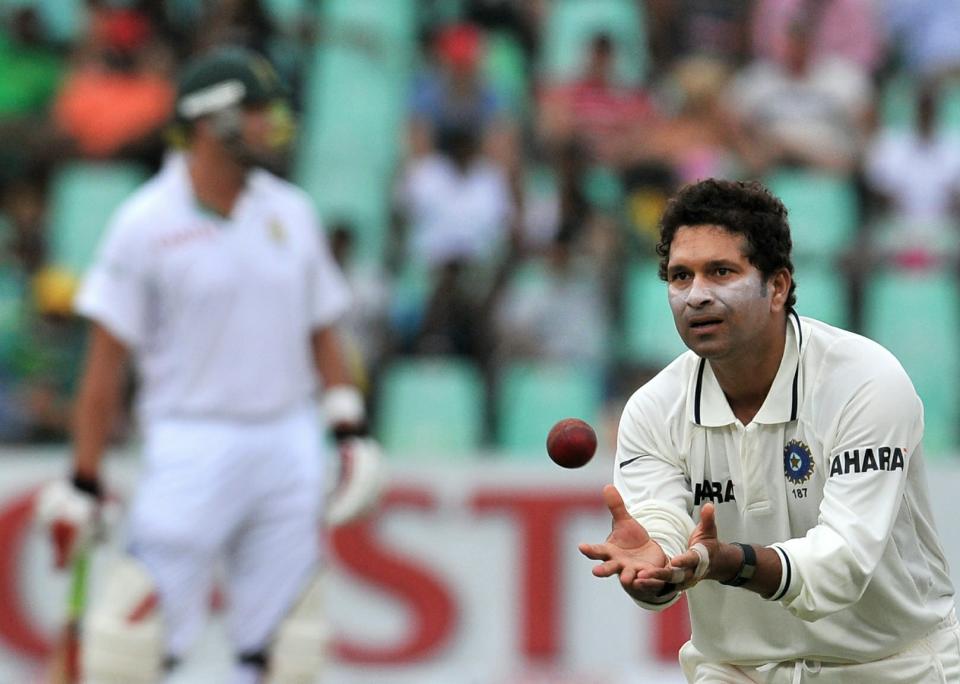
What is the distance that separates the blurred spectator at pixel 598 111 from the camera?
9.22 meters

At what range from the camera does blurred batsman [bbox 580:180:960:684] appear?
10.3ft

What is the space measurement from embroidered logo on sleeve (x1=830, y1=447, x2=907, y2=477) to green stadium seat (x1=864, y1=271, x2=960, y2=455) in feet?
17.4

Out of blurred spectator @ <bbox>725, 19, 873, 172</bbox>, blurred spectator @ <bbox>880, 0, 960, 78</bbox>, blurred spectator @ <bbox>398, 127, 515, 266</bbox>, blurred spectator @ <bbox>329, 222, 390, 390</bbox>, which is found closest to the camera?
blurred spectator @ <bbox>329, 222, 390, 390</bbox>

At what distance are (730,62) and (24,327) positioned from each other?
4175 mm

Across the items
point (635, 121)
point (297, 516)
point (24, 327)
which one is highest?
point (635, 121)

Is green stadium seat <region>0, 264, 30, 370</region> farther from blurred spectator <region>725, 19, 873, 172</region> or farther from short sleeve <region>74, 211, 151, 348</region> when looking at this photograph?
blurred spectator <region>725, 19, 873, 172</region>

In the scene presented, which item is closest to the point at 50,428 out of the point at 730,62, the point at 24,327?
the point at 24,327

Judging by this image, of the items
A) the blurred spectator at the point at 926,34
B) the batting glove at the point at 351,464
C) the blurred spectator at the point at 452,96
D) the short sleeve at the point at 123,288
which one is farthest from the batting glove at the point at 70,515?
the blurred spectator at the point at 926,34

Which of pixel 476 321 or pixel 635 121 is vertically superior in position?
pixel 635 121

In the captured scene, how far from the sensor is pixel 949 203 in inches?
355

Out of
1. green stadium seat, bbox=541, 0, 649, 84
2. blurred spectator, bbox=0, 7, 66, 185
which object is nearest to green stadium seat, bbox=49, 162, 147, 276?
blurred spectator, bbox=0, 7, 66, 185

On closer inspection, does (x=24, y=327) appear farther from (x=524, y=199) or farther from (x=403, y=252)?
(x=524, y=199)

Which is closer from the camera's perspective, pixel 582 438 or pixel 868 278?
pixel 582 438

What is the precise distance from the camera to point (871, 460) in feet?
10.5
